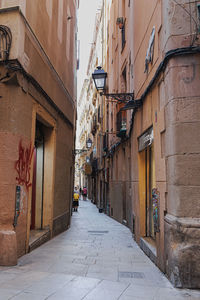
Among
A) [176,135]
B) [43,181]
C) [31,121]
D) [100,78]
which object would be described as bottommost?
[43,181]

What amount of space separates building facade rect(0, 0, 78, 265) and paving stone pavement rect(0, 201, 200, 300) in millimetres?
648

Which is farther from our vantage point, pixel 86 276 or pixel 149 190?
pixel 149 190

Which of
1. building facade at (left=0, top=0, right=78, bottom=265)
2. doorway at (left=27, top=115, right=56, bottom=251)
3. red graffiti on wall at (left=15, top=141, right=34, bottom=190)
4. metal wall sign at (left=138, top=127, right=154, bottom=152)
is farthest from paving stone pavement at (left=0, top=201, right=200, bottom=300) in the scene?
metal wall sign at (left=138, top=127, right=154, bottom=152)

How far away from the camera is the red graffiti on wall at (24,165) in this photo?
623 centimetres

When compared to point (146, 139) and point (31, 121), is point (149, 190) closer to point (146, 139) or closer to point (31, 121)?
point (146, 139)

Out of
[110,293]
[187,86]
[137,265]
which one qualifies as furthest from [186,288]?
[187,86]

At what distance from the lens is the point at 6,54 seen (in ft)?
19.6

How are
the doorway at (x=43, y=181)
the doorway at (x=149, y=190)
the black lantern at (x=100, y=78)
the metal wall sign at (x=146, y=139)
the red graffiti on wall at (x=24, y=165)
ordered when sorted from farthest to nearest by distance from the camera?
the black lantern at (x=100, y=78) < the doorway at (x=43, y=181) < the doorway at (x=149, y=190) < the metal wall sign at (x=146, y=139) < the red graffiti on wall at (x=24, y=165)

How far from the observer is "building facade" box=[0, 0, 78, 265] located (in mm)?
5871

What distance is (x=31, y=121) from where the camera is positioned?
7.04 metres

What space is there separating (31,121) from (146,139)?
9.82ft

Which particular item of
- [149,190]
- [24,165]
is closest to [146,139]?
[149,190]

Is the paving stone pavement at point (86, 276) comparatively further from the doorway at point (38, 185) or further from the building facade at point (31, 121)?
the doorway at point (38, 185)

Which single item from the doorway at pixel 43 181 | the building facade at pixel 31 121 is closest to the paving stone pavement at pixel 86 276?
the building facade at pixel 31 121
